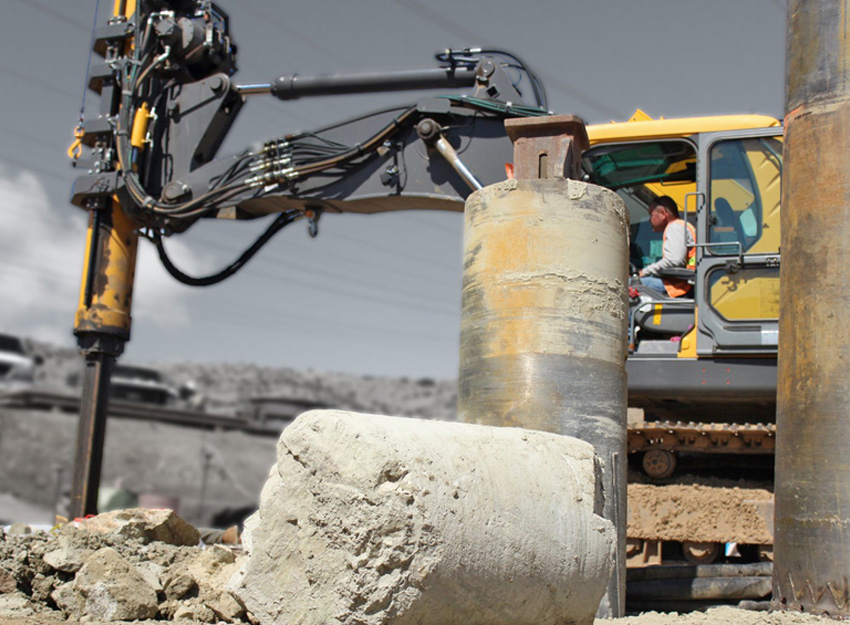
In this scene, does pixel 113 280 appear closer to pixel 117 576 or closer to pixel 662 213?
pixel 117 576

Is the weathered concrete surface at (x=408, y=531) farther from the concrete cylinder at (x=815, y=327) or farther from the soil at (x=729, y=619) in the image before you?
the concrete cylinder at (x=815, y=327)

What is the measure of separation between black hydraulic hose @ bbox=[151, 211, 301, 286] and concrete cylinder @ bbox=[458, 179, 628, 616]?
3663 mm

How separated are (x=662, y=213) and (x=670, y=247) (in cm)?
37

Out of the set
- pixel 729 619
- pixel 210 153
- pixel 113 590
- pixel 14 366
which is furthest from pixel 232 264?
pixel 14 366

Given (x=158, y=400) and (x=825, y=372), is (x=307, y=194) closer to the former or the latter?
(x=825, y=372)

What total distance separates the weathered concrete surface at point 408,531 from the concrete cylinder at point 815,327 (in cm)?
158

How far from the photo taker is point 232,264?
9617mm

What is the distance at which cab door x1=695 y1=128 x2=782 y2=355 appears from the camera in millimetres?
7453

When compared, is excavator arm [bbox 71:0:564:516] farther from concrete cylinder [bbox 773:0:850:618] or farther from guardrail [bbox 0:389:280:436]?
guardrail [bbox 0:389:280:436]

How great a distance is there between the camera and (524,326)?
5.84 metres

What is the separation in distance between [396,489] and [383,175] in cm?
491

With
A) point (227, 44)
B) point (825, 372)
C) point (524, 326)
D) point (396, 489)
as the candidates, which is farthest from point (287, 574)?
point (227, 44)

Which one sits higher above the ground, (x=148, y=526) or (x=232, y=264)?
(x=232, y=264)

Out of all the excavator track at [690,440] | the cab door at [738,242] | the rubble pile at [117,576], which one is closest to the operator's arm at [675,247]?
the cab door at [738,242]
